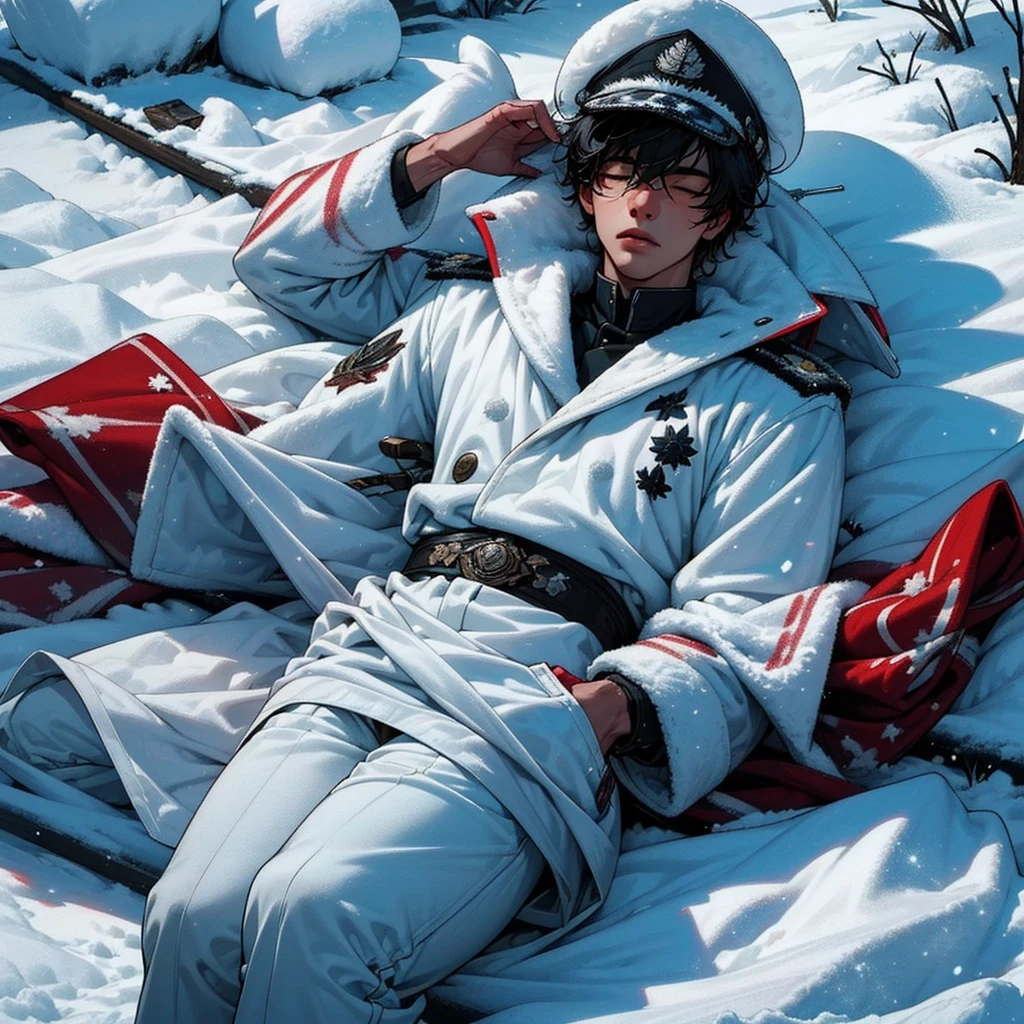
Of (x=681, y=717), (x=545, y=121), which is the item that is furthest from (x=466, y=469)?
(x=545, y=121)

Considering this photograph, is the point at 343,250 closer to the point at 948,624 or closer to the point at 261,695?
the point at 261,695

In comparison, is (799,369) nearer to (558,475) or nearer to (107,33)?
(558,475)

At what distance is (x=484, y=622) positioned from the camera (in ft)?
6.71

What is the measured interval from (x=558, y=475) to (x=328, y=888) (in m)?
0.79

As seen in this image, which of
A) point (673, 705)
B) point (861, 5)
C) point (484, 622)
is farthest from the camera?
point (861, 5)

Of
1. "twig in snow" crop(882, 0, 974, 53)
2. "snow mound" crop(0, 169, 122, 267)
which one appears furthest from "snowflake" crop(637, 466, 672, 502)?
"twig in snow" crop(882, 0, 974, 53)

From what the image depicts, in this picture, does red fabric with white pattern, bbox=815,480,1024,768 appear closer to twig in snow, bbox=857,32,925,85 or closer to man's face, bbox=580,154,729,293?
man's face, bbox=580,154,729,293

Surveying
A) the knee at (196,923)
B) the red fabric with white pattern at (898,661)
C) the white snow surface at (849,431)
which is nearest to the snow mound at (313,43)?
the white snow surface at (849,431)

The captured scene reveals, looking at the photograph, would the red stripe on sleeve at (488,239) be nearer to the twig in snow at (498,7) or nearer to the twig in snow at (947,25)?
the twig in snow at (947,25)

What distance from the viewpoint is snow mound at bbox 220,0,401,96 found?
4.61 meters

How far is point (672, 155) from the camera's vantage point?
2.24m

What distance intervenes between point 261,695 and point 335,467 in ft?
1.36

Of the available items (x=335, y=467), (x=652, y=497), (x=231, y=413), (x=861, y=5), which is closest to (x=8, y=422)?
(x=231, y=413)

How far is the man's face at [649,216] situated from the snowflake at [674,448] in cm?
27
